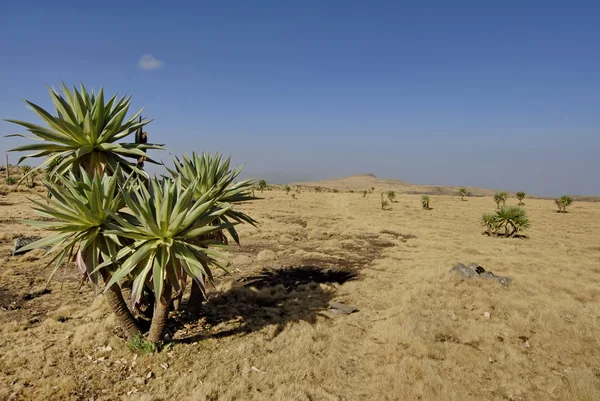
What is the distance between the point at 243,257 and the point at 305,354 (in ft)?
26.7

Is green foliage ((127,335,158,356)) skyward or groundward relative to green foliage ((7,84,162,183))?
groundward

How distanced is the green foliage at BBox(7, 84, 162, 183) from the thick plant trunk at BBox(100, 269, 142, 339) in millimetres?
2173

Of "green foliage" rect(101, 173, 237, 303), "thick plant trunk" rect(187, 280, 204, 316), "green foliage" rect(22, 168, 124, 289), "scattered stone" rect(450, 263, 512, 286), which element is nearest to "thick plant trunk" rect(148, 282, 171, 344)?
"green foliage" rect(101, 173, 237, 303)

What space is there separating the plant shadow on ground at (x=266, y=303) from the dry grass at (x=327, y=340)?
51 millimetres

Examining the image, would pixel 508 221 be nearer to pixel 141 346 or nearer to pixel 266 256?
pixel 266 256

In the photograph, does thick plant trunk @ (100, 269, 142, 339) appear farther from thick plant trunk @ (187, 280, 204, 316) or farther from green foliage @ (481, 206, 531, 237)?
green foliage @ (481, 206, 531, 237)

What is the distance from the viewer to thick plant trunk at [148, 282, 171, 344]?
6.13 m

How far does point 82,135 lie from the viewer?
6.39 m

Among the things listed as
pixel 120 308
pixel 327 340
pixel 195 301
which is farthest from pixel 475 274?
pixel 120 308

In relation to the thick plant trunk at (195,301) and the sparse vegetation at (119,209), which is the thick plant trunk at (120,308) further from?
the thick plant trunk at (195,301)

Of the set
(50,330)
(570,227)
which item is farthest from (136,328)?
(570,227)

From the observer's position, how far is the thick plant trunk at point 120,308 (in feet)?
20.6

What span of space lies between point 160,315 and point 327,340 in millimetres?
3534

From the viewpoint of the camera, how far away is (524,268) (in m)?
14.1
